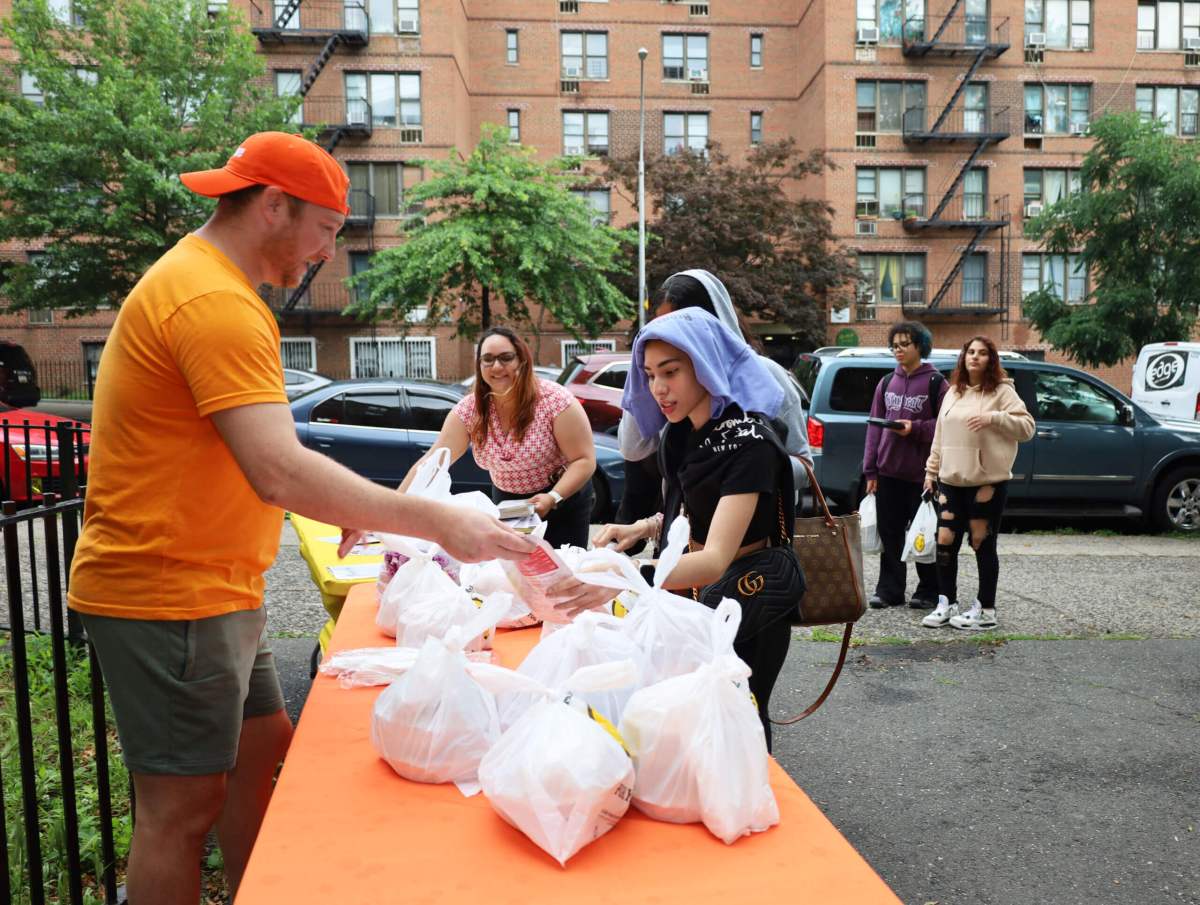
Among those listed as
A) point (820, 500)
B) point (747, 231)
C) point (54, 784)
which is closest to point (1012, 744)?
point (820, 500)

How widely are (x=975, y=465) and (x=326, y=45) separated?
3067cm

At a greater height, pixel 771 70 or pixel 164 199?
pixel 771 70

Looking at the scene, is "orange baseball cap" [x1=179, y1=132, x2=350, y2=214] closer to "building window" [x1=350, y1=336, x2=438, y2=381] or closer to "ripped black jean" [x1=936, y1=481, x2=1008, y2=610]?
"ripped black jean" [x1=936, y1=481, x2=1008, y2=610]

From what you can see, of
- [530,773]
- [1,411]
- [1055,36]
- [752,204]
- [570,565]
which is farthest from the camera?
[1055,36]

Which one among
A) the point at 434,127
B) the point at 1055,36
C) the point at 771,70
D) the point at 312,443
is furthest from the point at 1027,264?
the point at 312,443

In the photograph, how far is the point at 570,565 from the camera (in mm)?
2348

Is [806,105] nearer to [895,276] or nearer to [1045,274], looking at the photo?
[895,276]

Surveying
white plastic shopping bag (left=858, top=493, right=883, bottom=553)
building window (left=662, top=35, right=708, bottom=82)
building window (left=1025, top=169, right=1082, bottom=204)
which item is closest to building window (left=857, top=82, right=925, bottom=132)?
building window (left=1025, top=169, right=1082, bottom=204)

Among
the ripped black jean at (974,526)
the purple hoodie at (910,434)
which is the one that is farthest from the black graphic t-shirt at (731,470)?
the purple hoodie at (910,434)

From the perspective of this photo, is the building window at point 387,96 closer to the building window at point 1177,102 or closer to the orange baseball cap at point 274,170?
the building window at point 1177,102

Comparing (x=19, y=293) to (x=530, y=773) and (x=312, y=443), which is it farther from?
(x=530, y=773)

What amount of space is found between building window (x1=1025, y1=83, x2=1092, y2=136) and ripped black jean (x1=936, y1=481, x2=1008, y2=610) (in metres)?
33.6

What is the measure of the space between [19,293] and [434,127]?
14185 millimetres

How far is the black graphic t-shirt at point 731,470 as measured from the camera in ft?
8.23
